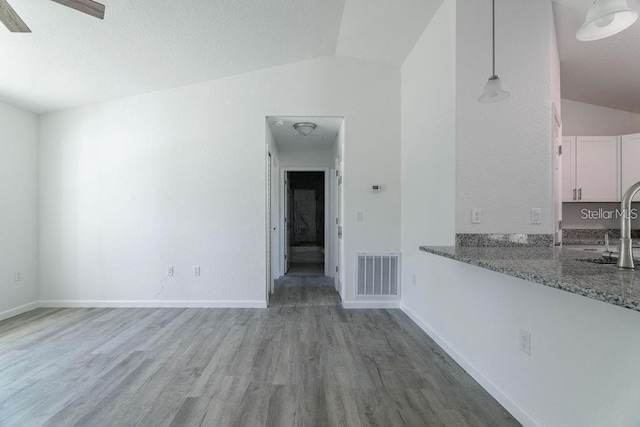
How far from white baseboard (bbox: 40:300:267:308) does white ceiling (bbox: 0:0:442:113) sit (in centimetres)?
237

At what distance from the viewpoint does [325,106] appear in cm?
387

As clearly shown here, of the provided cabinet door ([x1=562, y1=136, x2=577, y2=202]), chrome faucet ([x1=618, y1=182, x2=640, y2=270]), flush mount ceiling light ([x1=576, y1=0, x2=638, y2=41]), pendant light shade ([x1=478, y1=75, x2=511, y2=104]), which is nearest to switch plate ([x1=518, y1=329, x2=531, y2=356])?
chrome faucet ([x1=618, y1=182, x2=640, y2=270])

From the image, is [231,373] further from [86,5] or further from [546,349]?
[86,5]

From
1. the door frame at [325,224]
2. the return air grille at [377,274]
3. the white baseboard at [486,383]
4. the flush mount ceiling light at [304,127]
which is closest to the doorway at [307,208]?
the door frame at [325,224]

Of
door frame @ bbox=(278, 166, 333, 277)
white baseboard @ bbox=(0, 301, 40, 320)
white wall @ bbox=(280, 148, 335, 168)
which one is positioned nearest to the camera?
white baseboard @ bbox=(0, 301, 40, 320)

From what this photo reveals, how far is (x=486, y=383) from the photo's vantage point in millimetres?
2080

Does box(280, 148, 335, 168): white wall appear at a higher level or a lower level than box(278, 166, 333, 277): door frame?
Answer: higher

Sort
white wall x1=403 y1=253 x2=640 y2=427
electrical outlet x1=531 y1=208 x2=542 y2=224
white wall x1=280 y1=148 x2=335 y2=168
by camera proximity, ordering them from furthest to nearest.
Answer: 1. white wall x1=280 y1=148 x2=335 y2=168
2. electrical outlet x1=531 y1=208 x2=542 y2=224
3. white wall x1=403 y1=253 x2=640 y2=427

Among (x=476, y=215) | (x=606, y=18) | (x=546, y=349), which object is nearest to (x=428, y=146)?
(x=476, y=215)

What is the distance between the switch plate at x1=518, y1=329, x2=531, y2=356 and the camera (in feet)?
5.74

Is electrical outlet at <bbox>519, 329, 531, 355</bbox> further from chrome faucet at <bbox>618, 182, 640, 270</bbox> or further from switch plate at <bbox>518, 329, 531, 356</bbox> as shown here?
chrome faucet at <bbox>618, 182, 640, 270</bbox>

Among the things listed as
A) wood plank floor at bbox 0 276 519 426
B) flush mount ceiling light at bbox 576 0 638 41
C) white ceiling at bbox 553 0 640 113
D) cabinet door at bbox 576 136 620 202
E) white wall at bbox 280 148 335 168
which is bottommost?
wood plank floor at bbox 0 276 519 426

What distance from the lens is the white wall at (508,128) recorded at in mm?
2359

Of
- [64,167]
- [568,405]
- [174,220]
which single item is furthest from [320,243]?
[568,405]
